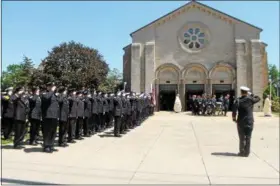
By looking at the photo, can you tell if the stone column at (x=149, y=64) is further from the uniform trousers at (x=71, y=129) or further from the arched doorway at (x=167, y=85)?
the uniform trousers at (x=71, y=129)

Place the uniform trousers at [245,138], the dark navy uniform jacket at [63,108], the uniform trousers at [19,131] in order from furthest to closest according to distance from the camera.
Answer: the dark navy uniform jacket at [63,108] → the uniform trousers at [19,131] → the uniform trousers at [245,138]

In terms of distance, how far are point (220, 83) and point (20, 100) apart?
34474 millimetres

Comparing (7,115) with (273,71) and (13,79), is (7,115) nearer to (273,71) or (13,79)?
(13,79)

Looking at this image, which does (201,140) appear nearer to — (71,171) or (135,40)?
(71,171)

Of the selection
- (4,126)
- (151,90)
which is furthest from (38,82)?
(4,126)

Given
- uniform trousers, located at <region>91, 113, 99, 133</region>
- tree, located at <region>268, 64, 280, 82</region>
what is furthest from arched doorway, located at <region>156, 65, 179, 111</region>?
tree, located at <region>268, 64, 280, 82</region>

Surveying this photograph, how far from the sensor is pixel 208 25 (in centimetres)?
4541

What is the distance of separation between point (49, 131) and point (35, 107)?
1613 millimetres

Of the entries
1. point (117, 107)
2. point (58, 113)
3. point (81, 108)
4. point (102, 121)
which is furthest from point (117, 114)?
point (58, 113)

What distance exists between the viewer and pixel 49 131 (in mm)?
11391

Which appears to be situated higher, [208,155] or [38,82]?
[38,82]

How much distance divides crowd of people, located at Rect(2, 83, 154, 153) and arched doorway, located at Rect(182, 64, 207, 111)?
26.4 metres

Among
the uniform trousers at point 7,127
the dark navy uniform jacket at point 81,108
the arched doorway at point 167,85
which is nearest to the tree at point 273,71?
the arched doorway at point 167,85

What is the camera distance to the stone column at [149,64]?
4494cm
